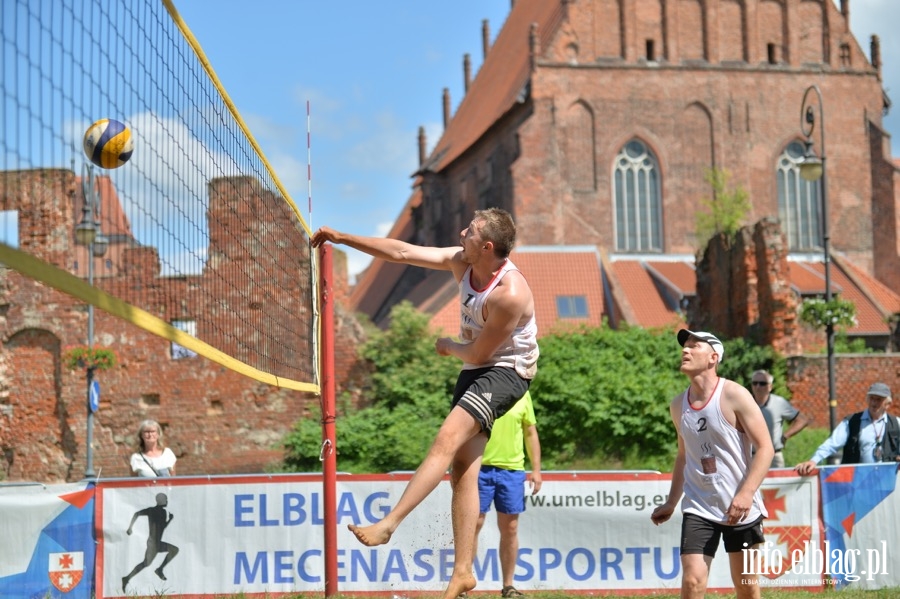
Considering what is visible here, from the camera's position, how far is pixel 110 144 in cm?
654

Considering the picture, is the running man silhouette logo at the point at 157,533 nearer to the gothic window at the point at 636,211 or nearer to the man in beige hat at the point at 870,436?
the man in beige hat at the point at 870,436

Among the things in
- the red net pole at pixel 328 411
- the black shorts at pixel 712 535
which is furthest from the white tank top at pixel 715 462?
the red net pole at pixel 328 411

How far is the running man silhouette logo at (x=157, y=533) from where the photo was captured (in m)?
11.4

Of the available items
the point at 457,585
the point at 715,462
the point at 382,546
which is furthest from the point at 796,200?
the point at 457,585

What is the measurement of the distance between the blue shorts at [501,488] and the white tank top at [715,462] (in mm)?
2603

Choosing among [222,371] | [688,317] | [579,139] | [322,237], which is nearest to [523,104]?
[579,139]

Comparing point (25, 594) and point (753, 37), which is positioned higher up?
point (753, 37)

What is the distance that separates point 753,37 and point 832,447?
1736 inches

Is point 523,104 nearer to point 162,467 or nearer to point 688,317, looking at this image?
point 688,317

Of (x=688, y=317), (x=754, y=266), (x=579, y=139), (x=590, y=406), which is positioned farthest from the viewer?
(x=579, y=139)

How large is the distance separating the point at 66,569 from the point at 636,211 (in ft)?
140

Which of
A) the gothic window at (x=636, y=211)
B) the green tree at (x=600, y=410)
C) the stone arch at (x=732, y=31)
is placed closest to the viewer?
the green tree at (x=600, y=410)

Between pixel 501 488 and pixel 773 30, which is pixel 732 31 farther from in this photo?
pixel 501 488

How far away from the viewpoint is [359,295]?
76.8m
